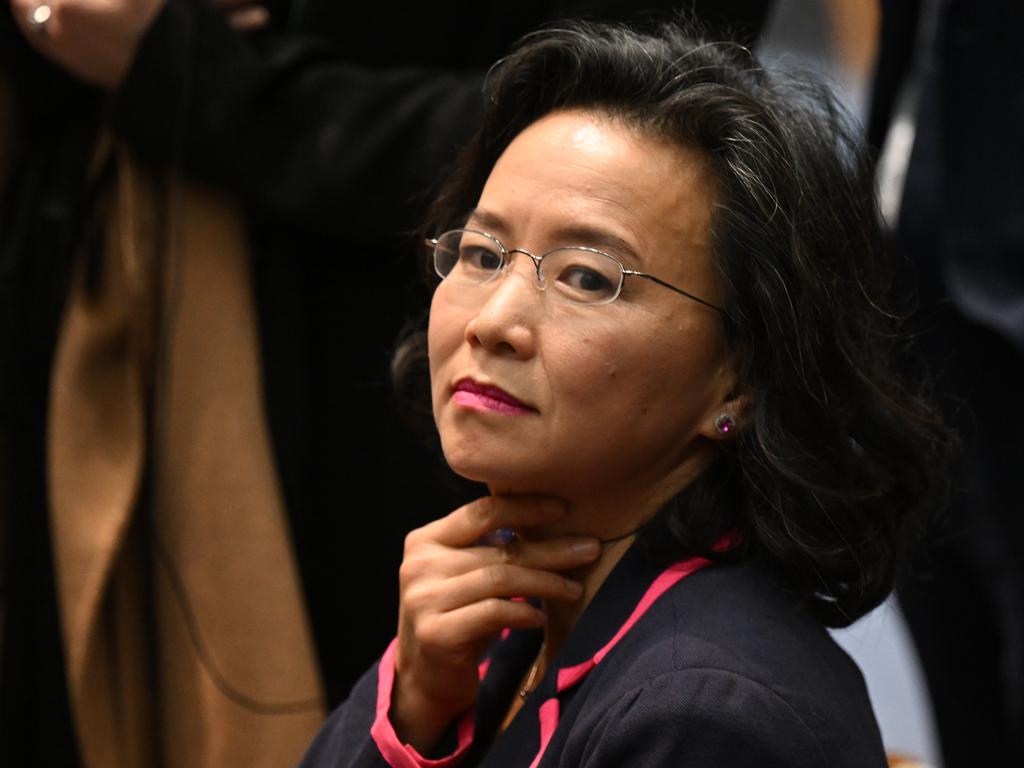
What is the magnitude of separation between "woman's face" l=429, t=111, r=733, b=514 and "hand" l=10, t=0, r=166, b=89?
0.71m

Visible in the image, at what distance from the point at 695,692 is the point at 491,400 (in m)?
0.32

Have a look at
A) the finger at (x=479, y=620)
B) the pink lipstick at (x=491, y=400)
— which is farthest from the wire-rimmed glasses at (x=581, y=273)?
the finger at (x=479, y=620)

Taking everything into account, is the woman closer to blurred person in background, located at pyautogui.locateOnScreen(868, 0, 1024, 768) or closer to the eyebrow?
the eyebrow

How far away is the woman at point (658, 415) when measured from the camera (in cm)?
143

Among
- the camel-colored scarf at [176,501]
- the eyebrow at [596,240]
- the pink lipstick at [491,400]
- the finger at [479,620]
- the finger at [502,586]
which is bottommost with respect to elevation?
the camel-colored scarf at [176,501]

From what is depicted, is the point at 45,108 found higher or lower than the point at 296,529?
higher

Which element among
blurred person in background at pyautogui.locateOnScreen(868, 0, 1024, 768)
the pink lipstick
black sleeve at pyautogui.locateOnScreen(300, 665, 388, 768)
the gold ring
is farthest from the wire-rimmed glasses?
blurred person in background at pyautogui.locateOnScreen(868, 0, 1024, 768)

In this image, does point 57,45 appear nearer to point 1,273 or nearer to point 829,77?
point 1,273

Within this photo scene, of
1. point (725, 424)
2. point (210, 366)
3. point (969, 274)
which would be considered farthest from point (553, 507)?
point (969, 274)

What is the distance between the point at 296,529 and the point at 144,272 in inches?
14.9

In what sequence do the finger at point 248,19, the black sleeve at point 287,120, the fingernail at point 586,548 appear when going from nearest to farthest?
the fingernail at point 586,548, the black sleeve at point 287,120, the finger at point 248,19

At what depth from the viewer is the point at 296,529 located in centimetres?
208

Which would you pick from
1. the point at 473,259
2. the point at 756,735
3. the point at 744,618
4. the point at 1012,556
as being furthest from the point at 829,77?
the point at 1012,556

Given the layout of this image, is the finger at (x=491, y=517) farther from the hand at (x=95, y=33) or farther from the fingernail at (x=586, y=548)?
the hand at (x=95, y=33)
